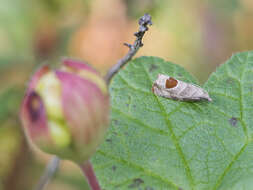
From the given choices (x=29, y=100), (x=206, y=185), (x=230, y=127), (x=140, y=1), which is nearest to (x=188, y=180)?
(x=206, y=185)

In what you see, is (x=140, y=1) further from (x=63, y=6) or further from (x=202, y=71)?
(x=202, y=71)

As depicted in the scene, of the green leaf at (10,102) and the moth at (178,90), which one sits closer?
the moth at (178,90)

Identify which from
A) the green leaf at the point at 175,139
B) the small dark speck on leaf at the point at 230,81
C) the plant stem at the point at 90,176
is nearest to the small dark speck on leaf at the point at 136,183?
the green leaf at the point at 175,139

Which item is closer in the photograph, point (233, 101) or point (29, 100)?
point (29, 100)

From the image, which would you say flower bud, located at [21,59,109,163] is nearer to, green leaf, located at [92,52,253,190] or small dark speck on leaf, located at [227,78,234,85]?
green leaf, located at [92,52,253,190]

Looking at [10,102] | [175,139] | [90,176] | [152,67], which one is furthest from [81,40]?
[90,176]

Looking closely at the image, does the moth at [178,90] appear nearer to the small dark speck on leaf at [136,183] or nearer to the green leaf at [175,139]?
the green leaf at [175,139]

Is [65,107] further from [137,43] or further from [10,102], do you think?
[10,102]
